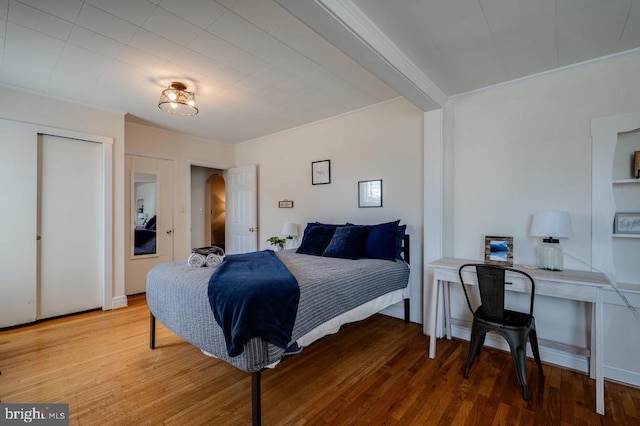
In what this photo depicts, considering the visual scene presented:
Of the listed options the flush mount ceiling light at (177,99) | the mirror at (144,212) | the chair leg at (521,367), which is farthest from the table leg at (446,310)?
the mirror at (144,212)

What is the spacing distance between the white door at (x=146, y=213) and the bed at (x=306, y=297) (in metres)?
2.19

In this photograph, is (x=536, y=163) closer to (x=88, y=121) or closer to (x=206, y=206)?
(x=88, y=121)

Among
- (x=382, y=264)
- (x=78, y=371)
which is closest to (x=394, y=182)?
(x=382, y=264)

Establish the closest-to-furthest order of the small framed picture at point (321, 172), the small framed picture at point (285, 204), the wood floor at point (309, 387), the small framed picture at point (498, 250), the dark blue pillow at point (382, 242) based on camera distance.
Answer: the wood floor at point (309, 387) < the small framed picture at point (498, 250) < the dark blue pillow at point (382, 242) < the small framed picture at point (321, 172) < the small framed picture at point (285, 204)

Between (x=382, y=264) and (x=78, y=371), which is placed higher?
(x=382, y=264)

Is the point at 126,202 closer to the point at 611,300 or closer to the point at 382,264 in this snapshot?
the point at 382,264

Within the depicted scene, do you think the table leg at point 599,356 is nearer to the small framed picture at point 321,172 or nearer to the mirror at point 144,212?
the small framed picture at point 321,172

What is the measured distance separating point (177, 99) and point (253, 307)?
2.50 metres

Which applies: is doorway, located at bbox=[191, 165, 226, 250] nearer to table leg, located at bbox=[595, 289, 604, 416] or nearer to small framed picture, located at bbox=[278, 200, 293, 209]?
small framed picture, located at bbox=[278, 200, 293, 209]

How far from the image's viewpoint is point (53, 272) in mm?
3381

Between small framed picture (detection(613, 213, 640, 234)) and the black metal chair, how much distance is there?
2.79 ft

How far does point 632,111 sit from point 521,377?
7.05ft

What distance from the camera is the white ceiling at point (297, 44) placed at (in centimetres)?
177

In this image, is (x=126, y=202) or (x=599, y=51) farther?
(x=126, y=202)
